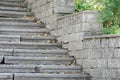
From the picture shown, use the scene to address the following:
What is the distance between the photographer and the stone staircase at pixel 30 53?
7.39 metres

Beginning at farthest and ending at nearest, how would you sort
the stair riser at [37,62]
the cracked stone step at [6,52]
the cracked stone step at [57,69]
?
the cracked stone step at [6,52]
the stair riser at [37,62]
the cracked stone step at [57,69]

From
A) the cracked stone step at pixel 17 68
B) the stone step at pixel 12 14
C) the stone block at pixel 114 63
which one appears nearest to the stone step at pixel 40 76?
the cracked stone step at pixel 17 68

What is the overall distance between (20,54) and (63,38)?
48.8 inches

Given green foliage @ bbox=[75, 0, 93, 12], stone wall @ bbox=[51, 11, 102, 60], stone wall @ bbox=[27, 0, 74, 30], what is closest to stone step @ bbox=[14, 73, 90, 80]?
stone wall @ bbox=[51, 11, 102, 60]

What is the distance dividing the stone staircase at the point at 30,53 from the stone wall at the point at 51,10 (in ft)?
0.81

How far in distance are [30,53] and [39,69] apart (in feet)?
2.83

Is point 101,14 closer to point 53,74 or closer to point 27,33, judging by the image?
point 53,74

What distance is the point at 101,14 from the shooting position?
7.75 m

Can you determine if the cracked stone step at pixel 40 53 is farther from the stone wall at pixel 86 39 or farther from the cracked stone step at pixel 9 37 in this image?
the cracked stone step at pixel 9 37

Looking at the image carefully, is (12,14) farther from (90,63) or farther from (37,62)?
(90,63)

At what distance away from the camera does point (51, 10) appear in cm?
958

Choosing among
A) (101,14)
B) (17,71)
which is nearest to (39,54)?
(17,71)

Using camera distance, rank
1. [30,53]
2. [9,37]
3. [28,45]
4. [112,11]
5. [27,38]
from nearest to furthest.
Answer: [112,11], [30,53], [28,45], [9,37], [27,38]

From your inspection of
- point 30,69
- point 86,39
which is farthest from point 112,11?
point 30,69
